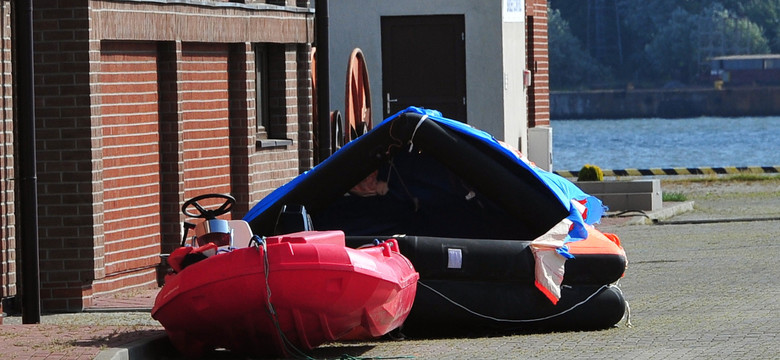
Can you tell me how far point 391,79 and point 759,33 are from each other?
140003 millimetres

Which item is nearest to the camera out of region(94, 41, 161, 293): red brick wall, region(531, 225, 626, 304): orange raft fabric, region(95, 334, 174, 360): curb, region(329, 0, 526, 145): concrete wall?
region(95, 334, 174, 360): curb

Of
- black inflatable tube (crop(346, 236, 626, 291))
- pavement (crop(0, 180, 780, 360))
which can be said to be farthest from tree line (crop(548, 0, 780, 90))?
black inflatable tube (crop(346, 236, 626, 291))

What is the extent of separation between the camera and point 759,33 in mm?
163750

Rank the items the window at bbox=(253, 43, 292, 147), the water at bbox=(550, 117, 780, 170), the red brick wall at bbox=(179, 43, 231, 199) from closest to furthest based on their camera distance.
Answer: the red brick wall at bbox=(179, 43, 231, 199) → the window at bbox=(253, 43, 292, 147) → the water at bbox=(550, 117, 780, 170)

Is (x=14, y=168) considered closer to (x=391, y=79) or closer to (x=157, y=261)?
(x=157, y=261)

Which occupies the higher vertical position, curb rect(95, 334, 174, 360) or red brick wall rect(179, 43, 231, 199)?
red brick wall rect(179, 43, 231, 199)

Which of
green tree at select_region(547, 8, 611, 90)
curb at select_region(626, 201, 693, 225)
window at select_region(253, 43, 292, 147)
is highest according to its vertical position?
green tree at select_region(547, 8, 611, 90)

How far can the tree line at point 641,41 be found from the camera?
155500 millimetres

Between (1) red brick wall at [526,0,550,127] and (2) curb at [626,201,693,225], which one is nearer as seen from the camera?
(2) curb at [626,201,693,225]

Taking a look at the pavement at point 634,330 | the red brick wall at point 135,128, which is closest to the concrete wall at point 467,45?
the red brick wall at point 135,128

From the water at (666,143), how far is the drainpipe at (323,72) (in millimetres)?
63287

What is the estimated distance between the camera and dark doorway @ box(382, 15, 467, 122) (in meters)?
28.7

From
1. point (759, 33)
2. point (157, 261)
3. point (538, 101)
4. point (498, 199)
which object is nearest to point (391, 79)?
point (538, 101)

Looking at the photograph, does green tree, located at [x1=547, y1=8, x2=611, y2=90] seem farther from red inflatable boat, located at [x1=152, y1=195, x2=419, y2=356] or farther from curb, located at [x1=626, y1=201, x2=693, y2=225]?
red inflatable boat, located at [x1=152, y1=195, x2=419, y2=356]
